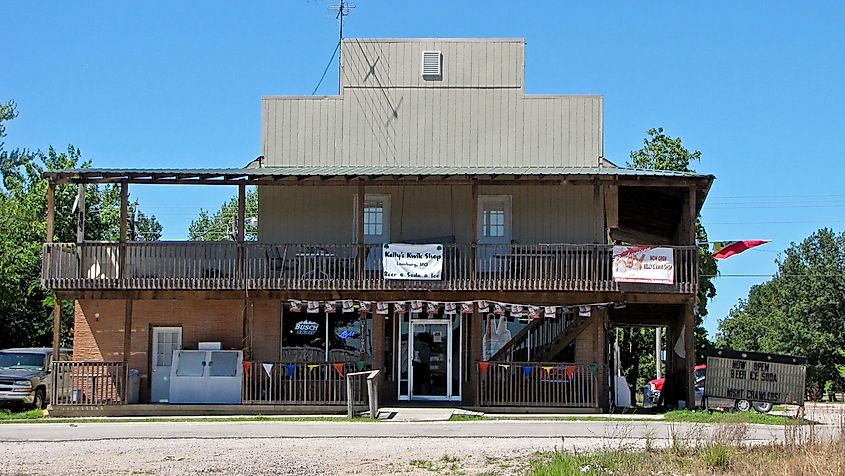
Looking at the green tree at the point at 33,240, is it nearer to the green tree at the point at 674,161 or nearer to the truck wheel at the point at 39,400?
the truck wheel at the point at 39,400

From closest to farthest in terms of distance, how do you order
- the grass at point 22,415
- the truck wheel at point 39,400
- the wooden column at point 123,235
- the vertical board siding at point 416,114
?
the grass at point 22,415 < the wooden column at point 123,235 < the truck wheel at point 39,400 < the vertical board siding at point 416,114

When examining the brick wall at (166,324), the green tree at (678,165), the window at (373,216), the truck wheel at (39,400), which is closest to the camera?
the brick wall at (166,324)

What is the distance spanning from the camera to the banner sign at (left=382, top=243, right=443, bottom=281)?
27938mm

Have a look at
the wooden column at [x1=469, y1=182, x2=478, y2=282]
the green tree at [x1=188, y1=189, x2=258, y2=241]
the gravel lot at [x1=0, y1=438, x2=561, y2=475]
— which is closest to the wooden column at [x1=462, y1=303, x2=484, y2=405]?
the wooden column at [x1=469, y1=182, x2=478, y2=282]

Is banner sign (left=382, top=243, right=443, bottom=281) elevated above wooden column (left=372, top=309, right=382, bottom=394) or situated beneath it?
elevated above

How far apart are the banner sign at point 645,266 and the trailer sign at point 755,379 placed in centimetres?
243

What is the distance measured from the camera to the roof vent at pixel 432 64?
3123cm

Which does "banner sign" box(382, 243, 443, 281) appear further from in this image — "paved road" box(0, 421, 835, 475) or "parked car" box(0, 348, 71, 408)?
"parked car" box(0, 348, 71, 408)

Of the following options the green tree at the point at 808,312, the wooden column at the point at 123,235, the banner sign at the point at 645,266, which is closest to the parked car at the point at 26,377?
the wooden column at the point at 123,235

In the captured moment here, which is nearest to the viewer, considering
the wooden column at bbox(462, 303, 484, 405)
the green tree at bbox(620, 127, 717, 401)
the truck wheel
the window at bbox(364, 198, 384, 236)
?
the wooden column at bbox(462, 303, 484, 405)

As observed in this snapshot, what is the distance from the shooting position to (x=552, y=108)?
30922 millimetres

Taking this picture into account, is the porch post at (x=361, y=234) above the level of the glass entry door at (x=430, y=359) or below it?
above

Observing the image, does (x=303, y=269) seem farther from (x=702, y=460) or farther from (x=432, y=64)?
(x=702, y=460)

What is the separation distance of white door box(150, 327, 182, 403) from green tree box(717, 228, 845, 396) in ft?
138
